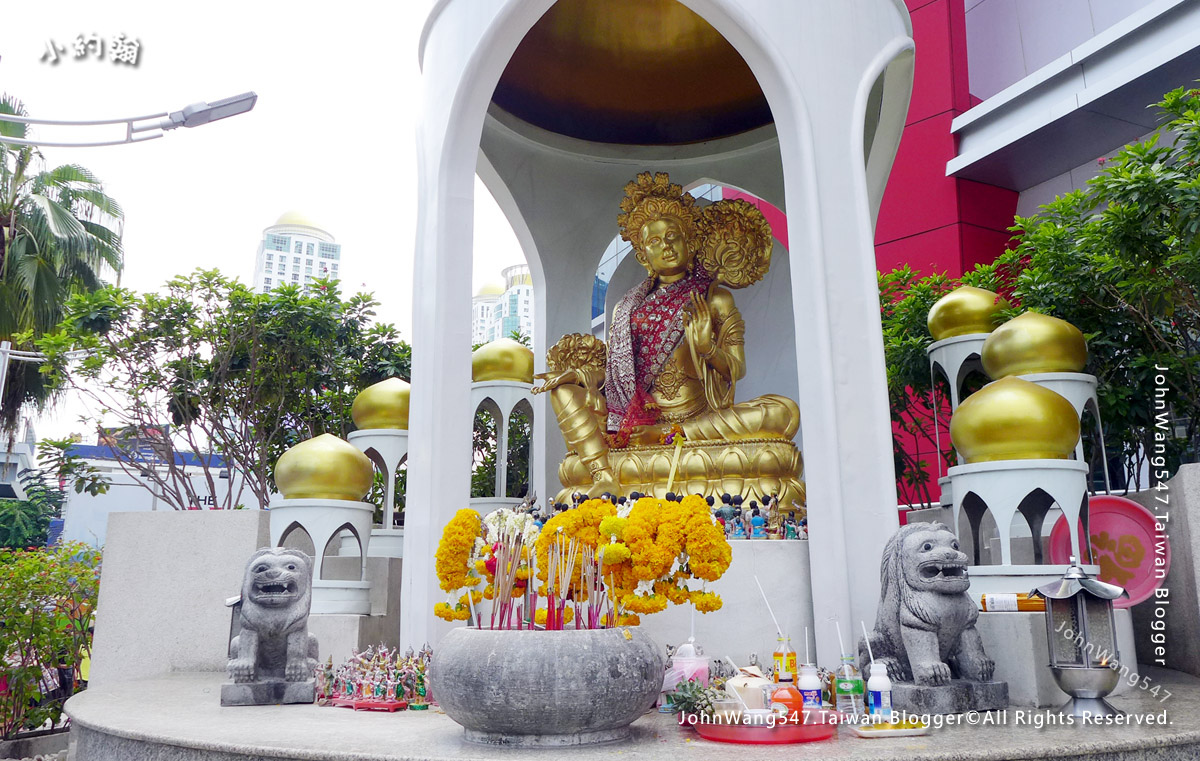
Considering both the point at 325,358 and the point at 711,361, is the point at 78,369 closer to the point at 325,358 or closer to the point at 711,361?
the point at 325,358

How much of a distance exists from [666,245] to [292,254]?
3680 centimetres

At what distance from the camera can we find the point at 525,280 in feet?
104

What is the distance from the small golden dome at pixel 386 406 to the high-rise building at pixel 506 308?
2020 cm

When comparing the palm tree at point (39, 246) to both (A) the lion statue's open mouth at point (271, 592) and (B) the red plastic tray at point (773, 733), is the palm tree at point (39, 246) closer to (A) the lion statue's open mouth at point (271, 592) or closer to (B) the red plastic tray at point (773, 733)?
(A) the lion statue's open mouth at point (271, 592)

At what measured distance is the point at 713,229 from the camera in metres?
9.04

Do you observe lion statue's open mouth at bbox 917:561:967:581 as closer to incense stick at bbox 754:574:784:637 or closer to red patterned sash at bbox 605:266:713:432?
incense stick at bbox 754:574:784:637

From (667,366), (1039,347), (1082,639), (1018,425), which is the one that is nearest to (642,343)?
(667,366)

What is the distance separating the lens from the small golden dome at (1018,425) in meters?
6.02

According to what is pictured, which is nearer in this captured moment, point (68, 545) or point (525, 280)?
point (68, 545)

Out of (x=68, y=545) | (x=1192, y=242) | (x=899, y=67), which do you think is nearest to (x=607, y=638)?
(x=1192, y=242)

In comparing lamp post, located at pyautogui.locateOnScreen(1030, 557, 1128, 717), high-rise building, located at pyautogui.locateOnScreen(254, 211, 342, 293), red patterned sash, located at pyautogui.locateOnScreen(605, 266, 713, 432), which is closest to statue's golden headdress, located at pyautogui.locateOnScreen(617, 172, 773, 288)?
red patterned sash, located at pyautogui.locateOnScreen(605, 266, 713, 432)

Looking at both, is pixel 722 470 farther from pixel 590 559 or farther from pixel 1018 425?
pixel 590 559

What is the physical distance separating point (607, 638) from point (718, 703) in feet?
2.54

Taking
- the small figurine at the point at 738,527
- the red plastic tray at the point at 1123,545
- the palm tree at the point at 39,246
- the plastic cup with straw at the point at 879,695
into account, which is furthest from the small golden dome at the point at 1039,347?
the palm tree at the point at 39,246
